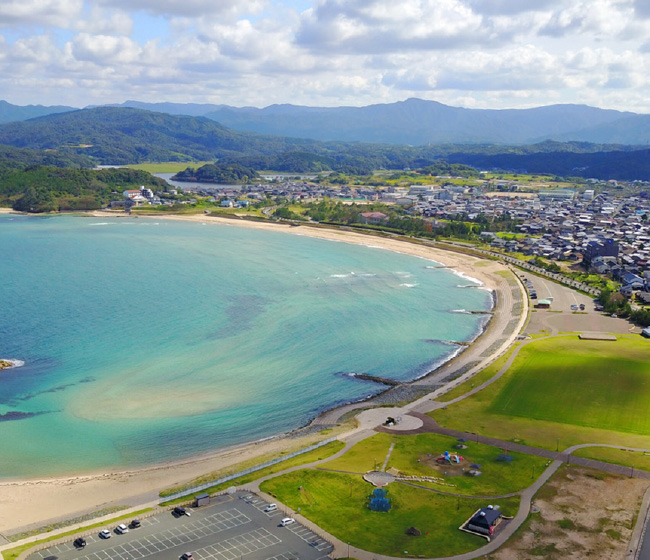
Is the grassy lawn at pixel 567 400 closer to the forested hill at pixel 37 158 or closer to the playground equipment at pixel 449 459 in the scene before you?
the playground equipment at pixel 449 459

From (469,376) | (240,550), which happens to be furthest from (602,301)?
(240,550)

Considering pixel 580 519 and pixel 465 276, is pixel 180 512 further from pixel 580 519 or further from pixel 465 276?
pixel 465 276

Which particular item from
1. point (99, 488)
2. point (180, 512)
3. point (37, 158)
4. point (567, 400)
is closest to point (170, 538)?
point (180, 512)

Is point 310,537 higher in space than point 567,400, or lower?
lower

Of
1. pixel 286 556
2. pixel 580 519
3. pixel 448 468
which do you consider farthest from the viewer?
pixel 448 468

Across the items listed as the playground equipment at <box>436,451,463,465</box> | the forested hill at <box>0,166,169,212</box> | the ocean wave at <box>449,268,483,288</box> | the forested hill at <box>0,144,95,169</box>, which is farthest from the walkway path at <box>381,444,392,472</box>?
the forested hill at <box>0,144,95,169</box>

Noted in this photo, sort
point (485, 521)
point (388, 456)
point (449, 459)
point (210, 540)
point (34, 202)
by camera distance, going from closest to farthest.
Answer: point (210, 540)
point (485, 521)
point (449, 459)
point (388, 456)
point (34, 202)

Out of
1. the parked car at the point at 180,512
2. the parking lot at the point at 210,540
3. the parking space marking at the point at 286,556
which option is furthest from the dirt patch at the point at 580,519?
the parked car at the point at 180,512
